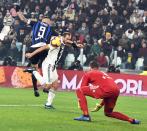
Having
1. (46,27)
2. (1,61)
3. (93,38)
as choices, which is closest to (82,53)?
(93,38)

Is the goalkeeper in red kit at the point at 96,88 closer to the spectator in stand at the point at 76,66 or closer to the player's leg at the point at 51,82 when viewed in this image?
the player's leg at the point at 51,82

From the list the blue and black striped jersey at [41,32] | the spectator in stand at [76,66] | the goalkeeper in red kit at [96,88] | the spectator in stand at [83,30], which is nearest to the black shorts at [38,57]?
the blue and black striped jersey at [41,32]

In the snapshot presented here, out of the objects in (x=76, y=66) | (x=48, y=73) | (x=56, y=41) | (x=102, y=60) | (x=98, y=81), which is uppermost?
(x=56, y=41)

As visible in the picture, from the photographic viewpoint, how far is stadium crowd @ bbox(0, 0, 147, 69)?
91.0ft

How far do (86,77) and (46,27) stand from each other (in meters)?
4.71

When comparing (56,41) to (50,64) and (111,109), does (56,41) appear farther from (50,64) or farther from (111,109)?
(111,109)

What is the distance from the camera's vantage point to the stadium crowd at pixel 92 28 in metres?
27.8

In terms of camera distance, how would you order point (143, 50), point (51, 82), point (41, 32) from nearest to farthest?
point (51, 82), point (41, 32), point (143, 50)

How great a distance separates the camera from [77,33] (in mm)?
29750

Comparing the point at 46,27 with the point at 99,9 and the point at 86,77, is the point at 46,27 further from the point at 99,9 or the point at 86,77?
the point at 99,9

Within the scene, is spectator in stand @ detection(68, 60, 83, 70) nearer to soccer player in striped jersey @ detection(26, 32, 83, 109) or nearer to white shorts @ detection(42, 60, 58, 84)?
soccer player in striped jersey @ detection(26, 32, 83, 109)

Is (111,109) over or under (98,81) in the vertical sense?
under

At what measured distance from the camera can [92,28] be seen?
30016 mm

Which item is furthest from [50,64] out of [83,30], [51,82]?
[83,30]
